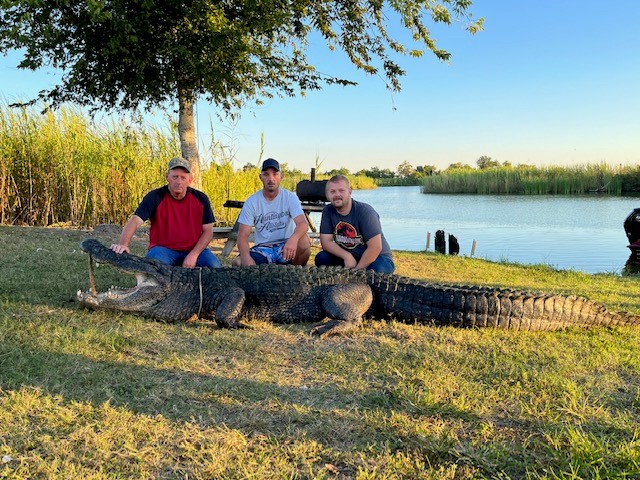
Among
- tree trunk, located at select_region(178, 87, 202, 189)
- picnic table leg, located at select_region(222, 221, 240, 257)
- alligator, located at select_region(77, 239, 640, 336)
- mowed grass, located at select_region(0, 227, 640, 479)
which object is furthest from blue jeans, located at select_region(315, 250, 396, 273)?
tree trunk, located at select_region(178, 87, 202, 189)

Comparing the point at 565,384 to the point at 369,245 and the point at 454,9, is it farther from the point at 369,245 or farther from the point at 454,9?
the point at 454,9

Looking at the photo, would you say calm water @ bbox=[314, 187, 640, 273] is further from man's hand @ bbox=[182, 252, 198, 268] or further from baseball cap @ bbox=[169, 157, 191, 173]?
baseball cap @ bbox=[169, 157, 191, 173]

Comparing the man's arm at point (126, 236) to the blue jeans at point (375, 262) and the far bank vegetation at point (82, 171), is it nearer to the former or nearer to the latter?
the blue jeans at point (375, 262)

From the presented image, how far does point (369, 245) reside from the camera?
4762 mm

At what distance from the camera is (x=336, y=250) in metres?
4.91

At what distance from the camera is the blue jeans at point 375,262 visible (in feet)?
16.1

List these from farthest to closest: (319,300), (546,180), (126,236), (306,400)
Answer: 1. (546,180)
2. (126,236)
3. (319,300)
4. (306,400)

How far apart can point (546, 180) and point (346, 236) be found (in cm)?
3020

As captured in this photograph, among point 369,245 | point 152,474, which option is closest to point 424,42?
point 369,245

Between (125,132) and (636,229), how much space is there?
9.92 meters

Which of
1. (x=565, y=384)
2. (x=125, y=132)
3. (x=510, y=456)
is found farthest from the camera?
(x=125, y=132)

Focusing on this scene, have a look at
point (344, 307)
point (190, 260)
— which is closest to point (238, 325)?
point (344, 307)

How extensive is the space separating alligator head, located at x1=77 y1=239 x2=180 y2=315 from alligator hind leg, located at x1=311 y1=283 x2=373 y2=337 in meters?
1.30

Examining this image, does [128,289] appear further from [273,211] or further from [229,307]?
[273,211]
